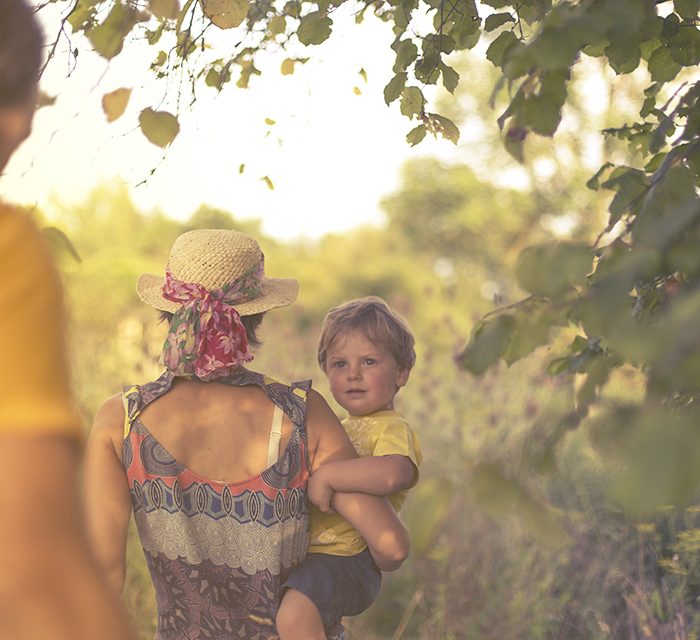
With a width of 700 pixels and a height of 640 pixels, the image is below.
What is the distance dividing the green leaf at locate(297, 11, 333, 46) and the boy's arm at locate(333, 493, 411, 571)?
3.53 feet

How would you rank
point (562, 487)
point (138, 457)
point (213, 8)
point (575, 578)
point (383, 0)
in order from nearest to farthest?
point (213, 8)
point (138, 457)
point (383, 0)
point (575, 578)
point (562, 487)

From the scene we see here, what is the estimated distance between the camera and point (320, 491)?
8.14ft

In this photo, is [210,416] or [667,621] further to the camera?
[667,621]

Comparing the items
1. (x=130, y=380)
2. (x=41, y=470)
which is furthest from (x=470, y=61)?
(x=41, y=470)

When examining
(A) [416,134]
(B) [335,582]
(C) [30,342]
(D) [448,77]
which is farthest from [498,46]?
(C) [30,342]

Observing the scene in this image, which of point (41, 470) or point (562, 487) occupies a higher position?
point (41, 470)

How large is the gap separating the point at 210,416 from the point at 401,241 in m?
28.5

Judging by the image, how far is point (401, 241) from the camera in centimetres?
3080

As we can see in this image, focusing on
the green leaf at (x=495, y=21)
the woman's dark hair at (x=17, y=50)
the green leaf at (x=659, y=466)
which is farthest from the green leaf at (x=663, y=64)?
the woman's dark hair at (x=17, y=50)

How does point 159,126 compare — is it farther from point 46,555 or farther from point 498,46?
point 46,555

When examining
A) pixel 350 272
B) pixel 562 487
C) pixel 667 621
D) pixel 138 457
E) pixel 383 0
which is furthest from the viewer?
pixel 350 272

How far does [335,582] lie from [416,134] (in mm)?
1104

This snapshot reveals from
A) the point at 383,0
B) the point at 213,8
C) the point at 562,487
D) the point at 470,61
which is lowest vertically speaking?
the point at 562,487

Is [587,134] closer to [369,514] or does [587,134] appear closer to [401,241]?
[401,241]
